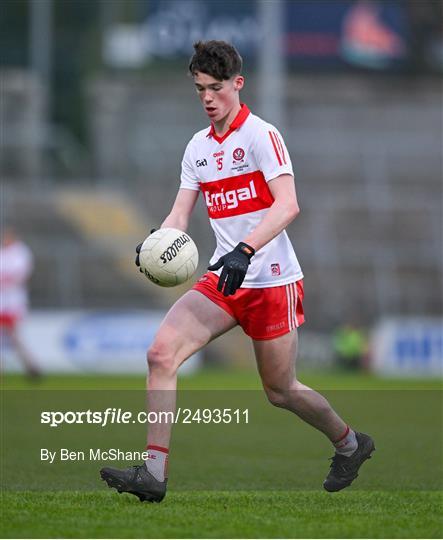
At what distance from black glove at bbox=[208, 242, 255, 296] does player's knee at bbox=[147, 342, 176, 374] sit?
476 millimetres

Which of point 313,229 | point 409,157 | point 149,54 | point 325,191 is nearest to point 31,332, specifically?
point 313,229

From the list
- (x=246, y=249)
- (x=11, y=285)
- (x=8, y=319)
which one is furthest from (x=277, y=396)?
(x=11, y=285)

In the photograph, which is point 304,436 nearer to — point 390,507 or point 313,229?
point 390,507

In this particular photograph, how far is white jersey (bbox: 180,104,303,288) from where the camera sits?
710 centimetres

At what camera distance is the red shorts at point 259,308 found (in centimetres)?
717

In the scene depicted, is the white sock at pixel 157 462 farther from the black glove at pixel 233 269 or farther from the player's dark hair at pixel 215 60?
the player's dark hair at pixel 215 60

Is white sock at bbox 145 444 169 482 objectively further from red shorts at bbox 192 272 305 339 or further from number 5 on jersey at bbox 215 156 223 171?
number 5 on jersey at bbox 215 156 223 171

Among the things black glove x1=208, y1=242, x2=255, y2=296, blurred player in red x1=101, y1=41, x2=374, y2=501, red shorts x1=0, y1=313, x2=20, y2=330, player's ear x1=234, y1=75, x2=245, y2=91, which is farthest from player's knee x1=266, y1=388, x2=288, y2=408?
red shorts x1=0, y1=313, x2=20, y2=330

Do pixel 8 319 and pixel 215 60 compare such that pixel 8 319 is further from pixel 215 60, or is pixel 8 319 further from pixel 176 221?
pixel 215 60

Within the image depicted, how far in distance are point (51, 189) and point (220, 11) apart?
342 inches

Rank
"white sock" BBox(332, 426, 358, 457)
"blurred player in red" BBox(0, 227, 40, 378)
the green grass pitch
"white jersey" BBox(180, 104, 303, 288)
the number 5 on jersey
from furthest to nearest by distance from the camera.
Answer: "blurred player in red" BBox(0, 227, 40, 378)
"white sock" BBox(332, 426, 358, 457)
the number 5 on jersey
"white jersey" BBox(180, 104, 303, 288)
the green grass pitch

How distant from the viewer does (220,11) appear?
112ft

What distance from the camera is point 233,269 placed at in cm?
662

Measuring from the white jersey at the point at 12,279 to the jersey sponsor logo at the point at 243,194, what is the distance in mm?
11968
